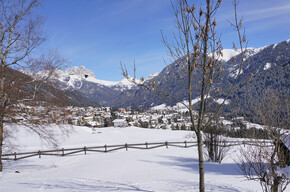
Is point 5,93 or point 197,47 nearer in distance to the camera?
point 197,47

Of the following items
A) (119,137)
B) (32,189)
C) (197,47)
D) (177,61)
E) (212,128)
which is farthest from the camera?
(119,137)

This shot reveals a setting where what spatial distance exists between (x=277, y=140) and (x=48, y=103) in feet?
35.1

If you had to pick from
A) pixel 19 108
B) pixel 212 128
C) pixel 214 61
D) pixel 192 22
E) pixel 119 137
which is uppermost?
pixel 192 22

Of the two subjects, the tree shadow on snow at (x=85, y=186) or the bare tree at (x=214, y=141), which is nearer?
the tree shadow on snow at (x=85, y=186)

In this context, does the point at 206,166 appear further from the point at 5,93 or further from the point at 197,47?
the point at 5,93

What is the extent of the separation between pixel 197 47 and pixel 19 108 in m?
9.32

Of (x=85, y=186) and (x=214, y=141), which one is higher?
(x=214, y=141)

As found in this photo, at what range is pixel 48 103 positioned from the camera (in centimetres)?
1198

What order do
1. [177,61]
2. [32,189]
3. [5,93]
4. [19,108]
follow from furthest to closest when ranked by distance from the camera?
1. [19,108]
2. [5,93]
3. [32,189]
4. [177,61]

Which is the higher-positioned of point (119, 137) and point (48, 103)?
point (48, 103)

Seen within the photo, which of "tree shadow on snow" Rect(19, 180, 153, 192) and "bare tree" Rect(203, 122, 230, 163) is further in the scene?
"bare tree" Rect(203, 122, 230, 163)

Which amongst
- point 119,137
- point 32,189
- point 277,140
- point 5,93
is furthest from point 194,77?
point 119,137

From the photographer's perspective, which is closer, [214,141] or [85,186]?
[85,186]

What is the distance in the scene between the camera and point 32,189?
8.74m
